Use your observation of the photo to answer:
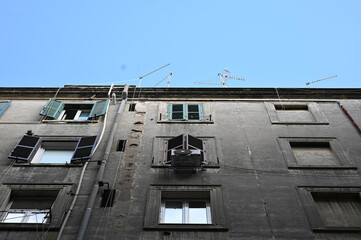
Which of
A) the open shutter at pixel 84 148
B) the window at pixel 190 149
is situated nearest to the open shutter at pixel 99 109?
the open shutter at pixel 84 148

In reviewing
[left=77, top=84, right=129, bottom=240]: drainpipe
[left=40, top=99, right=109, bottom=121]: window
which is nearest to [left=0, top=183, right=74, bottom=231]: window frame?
[left=77, top=84, right=129, bottom=240]: drainpipe

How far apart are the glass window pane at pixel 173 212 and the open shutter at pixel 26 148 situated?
5533mm

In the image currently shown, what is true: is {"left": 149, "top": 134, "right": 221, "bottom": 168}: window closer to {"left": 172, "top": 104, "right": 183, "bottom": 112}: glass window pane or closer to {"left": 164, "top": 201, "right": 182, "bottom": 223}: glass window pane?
{"left": 164, "top": 201, "right": 182, "bottom": 223}: glass window pane

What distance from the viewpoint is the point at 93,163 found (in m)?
12.7

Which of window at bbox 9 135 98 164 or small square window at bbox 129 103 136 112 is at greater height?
small square window at bbox 129 103 136 112

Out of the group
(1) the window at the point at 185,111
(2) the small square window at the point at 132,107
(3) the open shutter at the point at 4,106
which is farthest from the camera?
(2) the small square window at the point at 132,107

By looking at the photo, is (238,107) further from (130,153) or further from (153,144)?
(130,153)

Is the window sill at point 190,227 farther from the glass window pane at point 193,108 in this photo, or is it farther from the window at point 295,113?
the glass window pane at point 193,108

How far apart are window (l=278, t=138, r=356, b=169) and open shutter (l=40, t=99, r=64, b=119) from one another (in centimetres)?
993

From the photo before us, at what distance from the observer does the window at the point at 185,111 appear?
16.0 m

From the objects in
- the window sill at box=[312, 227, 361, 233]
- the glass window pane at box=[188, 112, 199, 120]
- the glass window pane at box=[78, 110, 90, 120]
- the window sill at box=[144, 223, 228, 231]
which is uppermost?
the glass window pane at box=[78, 110, 90, 120]

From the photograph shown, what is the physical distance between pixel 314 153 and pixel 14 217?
35.5 ft

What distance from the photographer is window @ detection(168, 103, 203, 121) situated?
16047 mm

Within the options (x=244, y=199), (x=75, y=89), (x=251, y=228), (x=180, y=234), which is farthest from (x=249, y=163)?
(x=75, y=89)
